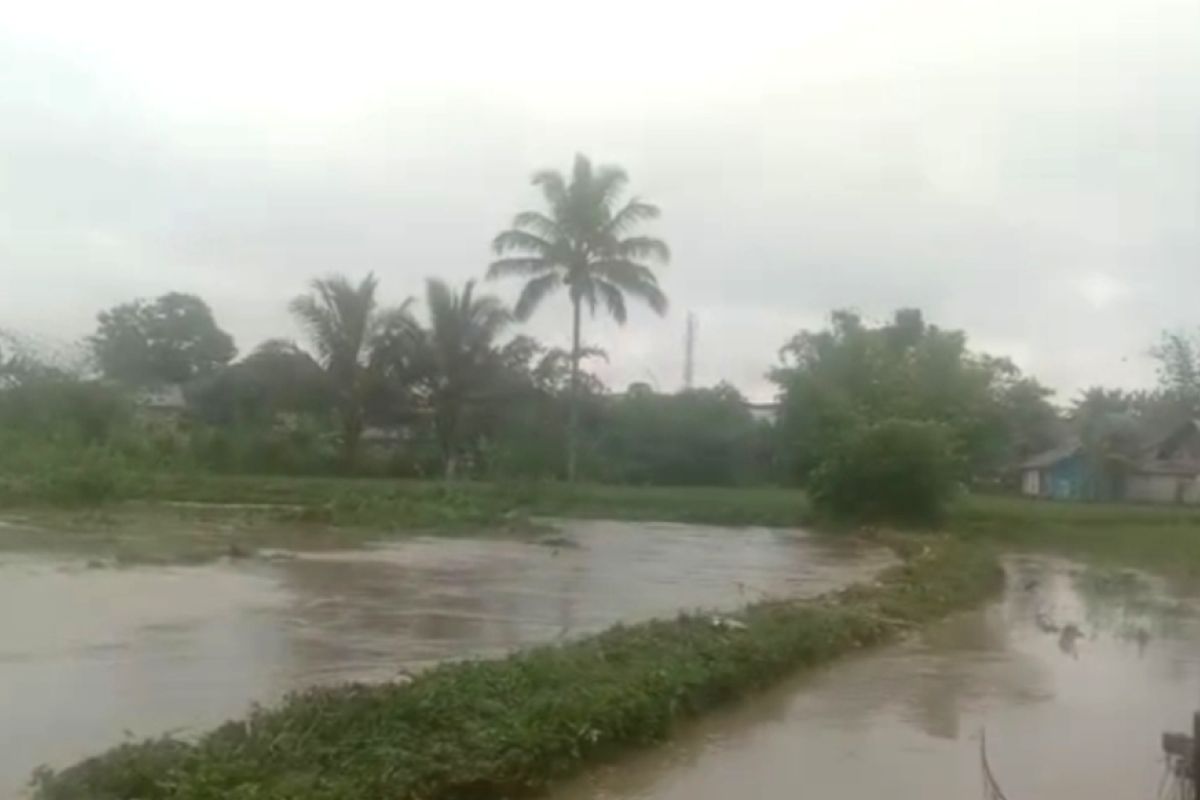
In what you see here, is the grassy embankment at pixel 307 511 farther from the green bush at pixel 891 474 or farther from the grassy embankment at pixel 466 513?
the green bush at pixel 891 474

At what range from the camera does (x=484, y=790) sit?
28.0 feet

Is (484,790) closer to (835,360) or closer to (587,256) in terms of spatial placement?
(587,256)

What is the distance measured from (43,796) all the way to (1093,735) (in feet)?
25.0

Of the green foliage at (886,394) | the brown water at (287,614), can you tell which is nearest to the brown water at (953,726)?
the brown water at (287,614)

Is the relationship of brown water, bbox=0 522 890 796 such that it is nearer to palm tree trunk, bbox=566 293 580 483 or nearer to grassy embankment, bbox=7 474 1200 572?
grassy embankment, bbox=7 474 1200 572

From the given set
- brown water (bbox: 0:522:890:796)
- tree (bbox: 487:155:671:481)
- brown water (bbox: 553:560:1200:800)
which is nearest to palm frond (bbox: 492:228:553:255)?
tree (bbox: 487:155:671:481)

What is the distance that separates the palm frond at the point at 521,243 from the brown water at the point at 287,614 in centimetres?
1445

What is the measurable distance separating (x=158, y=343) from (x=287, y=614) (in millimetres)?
49203

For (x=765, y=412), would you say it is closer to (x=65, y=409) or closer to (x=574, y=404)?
(x=574, y=404)

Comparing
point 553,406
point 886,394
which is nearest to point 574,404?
point 553,406

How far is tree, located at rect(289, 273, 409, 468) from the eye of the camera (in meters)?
43.5

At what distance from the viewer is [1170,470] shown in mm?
49375

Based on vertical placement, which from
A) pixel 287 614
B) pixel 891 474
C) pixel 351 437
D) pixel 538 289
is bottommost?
pixel 287 614

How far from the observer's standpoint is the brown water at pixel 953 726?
9500 millimetres
